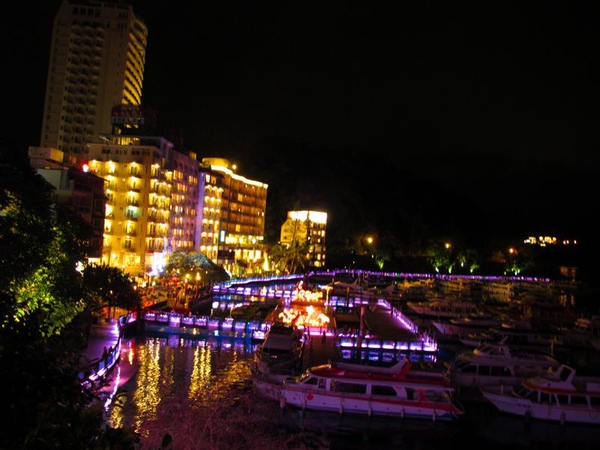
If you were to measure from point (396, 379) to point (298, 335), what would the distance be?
1191 cm

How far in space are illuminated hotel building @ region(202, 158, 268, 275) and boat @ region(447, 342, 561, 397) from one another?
63.3 meters

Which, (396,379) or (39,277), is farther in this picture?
(396,379)

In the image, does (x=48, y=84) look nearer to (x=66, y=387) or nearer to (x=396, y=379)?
(x=396, y=379)

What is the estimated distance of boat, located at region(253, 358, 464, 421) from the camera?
71.4ft

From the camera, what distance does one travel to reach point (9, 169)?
19000mm

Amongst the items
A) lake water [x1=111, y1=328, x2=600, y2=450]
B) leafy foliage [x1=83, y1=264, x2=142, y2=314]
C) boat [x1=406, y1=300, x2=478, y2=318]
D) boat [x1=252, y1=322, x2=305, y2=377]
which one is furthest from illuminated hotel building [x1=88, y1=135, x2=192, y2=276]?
lake water [x1=111, y1=328, x2=600, y2=450]

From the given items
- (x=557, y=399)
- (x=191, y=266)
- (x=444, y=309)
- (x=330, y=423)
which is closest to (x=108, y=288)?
(x=330, y=423)

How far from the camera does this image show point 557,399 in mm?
22297

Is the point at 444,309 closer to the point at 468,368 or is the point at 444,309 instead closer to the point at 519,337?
the point at 519,337

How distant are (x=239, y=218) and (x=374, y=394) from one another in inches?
2938

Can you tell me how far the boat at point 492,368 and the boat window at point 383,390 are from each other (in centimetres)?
494

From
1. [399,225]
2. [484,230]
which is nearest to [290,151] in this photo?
[399,225]

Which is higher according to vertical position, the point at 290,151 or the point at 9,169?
the point at 290,151

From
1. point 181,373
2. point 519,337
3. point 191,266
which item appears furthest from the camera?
point 191,266
